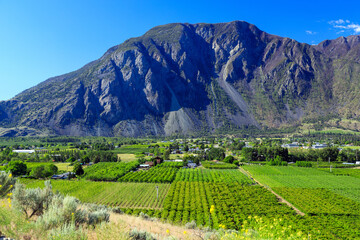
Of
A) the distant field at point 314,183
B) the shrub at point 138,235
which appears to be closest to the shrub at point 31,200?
the shrub at point 138,235

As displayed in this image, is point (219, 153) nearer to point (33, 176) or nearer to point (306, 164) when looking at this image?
point (306, 164)

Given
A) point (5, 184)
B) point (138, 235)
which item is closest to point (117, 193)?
point (5, 184)

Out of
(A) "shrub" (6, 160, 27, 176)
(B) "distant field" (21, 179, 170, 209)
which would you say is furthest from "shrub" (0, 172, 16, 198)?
(A) "shrub" (6, 160, 27, 176)

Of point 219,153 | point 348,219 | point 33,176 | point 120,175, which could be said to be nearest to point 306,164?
point 219,153

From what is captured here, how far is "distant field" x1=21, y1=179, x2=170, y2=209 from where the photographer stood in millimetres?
41522

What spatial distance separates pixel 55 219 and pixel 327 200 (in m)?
49.0

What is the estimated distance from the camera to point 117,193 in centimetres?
4819

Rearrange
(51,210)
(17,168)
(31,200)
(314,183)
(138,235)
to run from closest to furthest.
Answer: (138,235)
(51,210)
(31,200)
(314,183)
(17,168)

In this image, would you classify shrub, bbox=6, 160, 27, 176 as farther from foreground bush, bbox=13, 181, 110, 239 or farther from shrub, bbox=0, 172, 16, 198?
foreground bush, bbox=13, 181, 110, 239

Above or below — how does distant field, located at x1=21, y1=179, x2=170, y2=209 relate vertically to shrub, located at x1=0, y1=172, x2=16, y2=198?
below

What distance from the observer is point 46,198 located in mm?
13070

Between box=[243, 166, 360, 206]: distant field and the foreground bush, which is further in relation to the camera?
box=[243, 166, 360, 206]: distant field

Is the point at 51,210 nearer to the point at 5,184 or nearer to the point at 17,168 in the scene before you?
the point at 5,184

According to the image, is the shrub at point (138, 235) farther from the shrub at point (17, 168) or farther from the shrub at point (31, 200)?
the shrub at point (17, 168)
